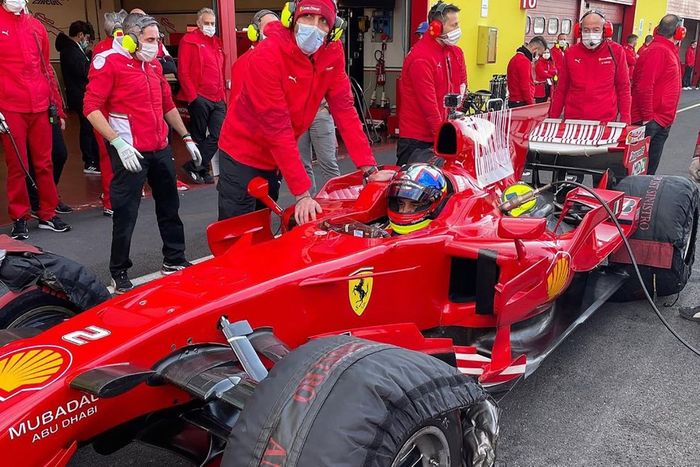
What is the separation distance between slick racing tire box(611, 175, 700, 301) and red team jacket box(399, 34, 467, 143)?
75.0 inches

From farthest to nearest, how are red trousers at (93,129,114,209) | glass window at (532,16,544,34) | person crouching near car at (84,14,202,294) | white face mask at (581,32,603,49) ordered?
1. glass window at (532,16,544,34)
2. red trousers at (93,129,114,209)
3. white face mask at (581,32,603,49)
4. person crouching near car at (84,14,202,294)

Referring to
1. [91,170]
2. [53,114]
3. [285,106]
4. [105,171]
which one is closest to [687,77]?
[91,170]

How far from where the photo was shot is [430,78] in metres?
5.80

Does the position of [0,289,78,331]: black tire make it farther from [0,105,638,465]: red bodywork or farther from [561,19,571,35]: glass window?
[561,19,571,35]: glass window

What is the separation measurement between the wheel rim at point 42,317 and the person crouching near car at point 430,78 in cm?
340

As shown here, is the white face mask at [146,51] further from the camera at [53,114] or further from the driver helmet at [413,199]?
the driver helmet at [413,199]

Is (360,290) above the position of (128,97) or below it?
below

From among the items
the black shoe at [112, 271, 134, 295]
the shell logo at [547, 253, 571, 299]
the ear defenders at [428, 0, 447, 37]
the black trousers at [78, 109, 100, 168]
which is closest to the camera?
the shell logo at [547, 253, 571, 299]

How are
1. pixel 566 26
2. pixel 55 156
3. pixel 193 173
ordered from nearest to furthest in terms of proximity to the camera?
pixel 55 156, pixel 193 173, pixel 566 26

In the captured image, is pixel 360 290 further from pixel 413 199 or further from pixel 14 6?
pixel 14 6

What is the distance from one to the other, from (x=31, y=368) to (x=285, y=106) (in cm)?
209

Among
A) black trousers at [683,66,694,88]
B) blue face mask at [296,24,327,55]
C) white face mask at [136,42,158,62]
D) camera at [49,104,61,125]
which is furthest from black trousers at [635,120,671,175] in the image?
black trousers at [683,66,694,88]

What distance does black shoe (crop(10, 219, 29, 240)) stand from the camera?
5953 mm

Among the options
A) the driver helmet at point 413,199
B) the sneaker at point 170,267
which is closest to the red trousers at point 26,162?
the sneaker at point 170,267
